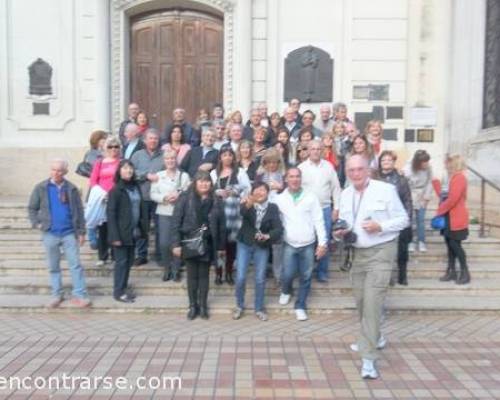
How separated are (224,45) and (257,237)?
669 centimetres

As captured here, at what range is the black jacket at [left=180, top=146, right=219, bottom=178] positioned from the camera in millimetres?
8688

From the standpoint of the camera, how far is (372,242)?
559 centimetres

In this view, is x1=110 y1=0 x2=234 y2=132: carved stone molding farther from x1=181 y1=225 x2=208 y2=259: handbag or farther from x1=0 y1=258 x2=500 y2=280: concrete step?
x1=181 y1=225 x2=208 y2=259: handbag

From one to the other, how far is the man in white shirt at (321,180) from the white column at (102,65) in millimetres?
5850

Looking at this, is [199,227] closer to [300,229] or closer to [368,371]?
[300,229]

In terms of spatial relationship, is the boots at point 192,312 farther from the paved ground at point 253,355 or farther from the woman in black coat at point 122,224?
the woman in black coat at point 122,224

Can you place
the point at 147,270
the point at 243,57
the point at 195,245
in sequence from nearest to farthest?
the point at 195,245 → the point at 147,270 → the point at 243,57

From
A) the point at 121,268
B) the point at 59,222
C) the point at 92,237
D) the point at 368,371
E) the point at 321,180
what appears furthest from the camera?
the point at 92,237

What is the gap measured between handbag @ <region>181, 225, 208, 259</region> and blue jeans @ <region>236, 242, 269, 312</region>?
0.47m

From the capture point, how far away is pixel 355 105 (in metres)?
12.7

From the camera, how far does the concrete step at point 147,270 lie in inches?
343

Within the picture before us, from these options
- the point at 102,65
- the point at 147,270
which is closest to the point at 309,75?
the point at 102,65

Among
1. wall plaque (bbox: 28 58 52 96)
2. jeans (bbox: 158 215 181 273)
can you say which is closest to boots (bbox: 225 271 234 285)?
jeans (bbox: 158 215 181 273)

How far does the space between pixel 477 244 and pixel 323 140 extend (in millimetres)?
2985
